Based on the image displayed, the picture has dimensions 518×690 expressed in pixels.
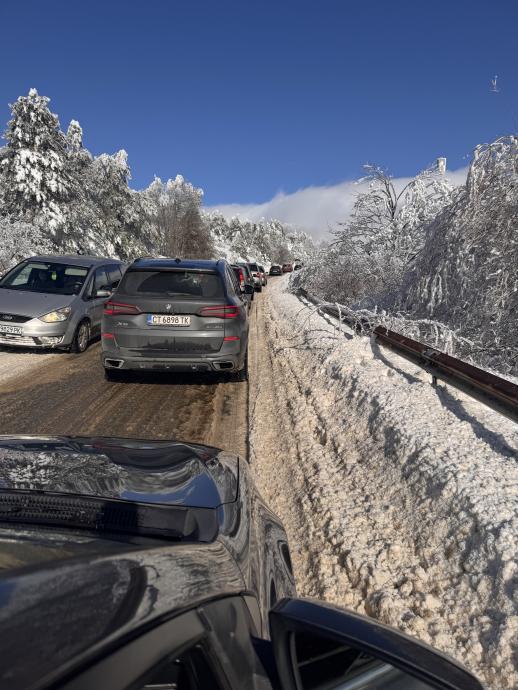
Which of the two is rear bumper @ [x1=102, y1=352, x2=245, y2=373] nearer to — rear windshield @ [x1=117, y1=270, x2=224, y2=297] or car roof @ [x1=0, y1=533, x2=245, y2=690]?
rear windshield @ [x1=117, y1=270, x2=224, y2=297]

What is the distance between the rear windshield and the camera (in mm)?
7133

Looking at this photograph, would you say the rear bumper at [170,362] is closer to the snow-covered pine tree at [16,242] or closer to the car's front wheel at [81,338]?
the car's front wheel at [81,338]

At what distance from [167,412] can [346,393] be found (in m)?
2.25

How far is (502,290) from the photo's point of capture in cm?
806

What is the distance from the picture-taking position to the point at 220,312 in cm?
704

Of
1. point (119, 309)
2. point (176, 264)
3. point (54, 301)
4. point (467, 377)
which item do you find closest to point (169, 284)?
point (176, 264)

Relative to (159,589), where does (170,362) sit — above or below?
below

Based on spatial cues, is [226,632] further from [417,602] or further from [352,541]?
[352,541]

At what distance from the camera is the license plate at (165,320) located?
696 cm

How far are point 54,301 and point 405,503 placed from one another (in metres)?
7.85

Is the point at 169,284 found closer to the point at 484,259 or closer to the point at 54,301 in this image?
the point at 54,301

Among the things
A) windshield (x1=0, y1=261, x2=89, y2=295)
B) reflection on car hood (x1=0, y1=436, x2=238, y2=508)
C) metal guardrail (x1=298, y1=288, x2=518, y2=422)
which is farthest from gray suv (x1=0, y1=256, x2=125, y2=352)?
reflection on car hood (x1=0, y1=436, x2=238, y2=508)

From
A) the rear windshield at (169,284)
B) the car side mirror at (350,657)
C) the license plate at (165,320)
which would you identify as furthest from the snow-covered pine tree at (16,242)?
the car side mirror at (350,657)

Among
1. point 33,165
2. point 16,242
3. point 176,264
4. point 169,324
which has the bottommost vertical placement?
point 169,324
